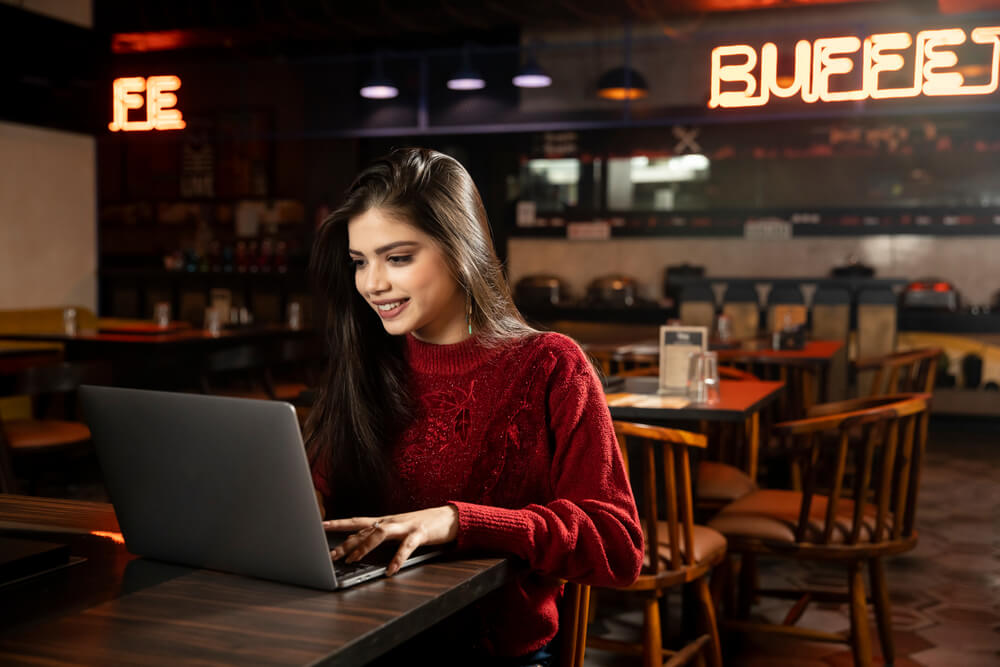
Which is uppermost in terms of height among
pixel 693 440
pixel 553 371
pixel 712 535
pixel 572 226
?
pixel 572 226

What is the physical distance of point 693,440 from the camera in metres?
2.35

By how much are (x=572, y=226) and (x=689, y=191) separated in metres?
1.19

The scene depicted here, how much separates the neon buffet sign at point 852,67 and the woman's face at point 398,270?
12.0 feet

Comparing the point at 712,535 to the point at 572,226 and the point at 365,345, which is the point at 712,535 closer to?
the point at 365,345

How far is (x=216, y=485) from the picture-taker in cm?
106

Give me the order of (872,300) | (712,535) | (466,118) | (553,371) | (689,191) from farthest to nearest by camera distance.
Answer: (689,191)
(466,118)
(872,300)
(712,535)
(553,371)

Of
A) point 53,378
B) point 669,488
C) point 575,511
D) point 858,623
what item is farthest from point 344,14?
point 575,511

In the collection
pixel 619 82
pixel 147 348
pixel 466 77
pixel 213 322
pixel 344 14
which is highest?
pixel 344 14

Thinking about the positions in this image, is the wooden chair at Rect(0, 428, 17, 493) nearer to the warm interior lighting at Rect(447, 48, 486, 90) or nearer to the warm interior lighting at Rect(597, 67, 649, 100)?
the warm interior lighting at Rect(447, 48, 486, 90)

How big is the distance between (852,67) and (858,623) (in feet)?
10.9

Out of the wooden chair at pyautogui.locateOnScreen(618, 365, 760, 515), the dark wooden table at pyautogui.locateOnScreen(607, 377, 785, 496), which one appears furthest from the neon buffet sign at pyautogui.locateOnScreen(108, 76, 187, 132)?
the dark wooden table at pyautogui.locateOnScreen(607, 377, 785, 496)

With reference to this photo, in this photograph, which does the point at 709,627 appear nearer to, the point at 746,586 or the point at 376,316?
the point at 746,586

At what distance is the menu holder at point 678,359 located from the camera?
3225mm

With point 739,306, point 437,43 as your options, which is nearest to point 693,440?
point 739,306
